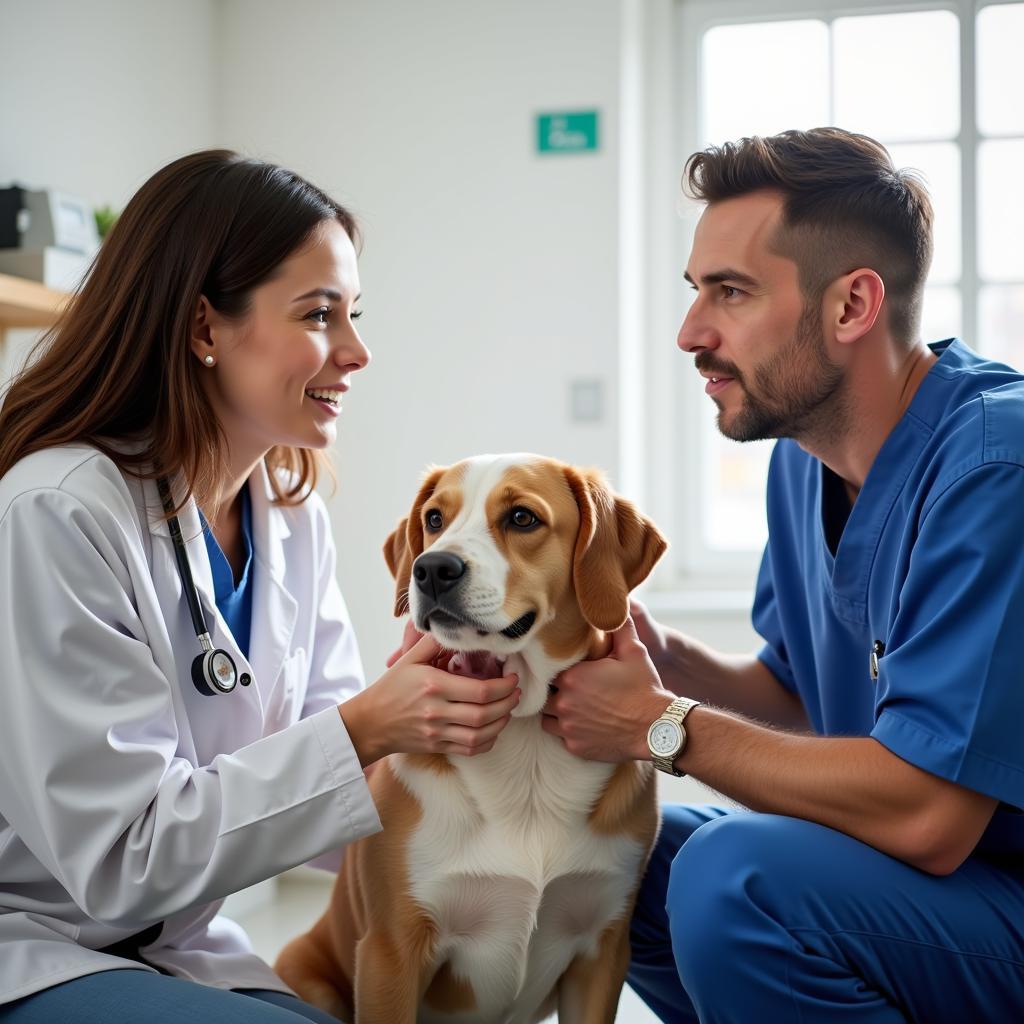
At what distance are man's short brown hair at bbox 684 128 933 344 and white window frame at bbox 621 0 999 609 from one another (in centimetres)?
164

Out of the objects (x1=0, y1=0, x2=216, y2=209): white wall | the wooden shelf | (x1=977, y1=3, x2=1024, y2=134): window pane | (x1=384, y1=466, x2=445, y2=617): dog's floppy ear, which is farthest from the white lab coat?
(x1=977, y1=3, x2=1024, y2=134): window pane

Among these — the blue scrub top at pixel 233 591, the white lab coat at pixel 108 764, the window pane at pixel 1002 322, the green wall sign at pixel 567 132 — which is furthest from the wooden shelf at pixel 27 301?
the window pane at pixel 1002 322

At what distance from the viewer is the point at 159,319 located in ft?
5.17

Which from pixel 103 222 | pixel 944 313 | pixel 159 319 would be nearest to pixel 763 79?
pixel 944 313

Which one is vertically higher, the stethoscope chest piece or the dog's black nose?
the dog's black nose

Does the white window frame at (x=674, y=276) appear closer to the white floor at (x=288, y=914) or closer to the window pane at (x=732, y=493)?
the window pane at (x=732, y=493)

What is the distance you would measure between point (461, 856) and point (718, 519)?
2.23 metres

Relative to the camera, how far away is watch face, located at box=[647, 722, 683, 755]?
56.9 inches

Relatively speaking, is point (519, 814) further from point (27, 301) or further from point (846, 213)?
point (27, 301)

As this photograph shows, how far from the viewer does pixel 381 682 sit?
1.45m

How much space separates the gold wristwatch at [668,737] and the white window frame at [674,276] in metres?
1.91

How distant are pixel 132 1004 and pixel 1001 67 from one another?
328 centimetres

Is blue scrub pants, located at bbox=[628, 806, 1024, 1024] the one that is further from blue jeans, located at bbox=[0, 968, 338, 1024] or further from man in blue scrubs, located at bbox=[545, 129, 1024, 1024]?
blue jeans, located at bbox=[0, 968, 338, 1024]

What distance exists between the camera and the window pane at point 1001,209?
10.9 feet
